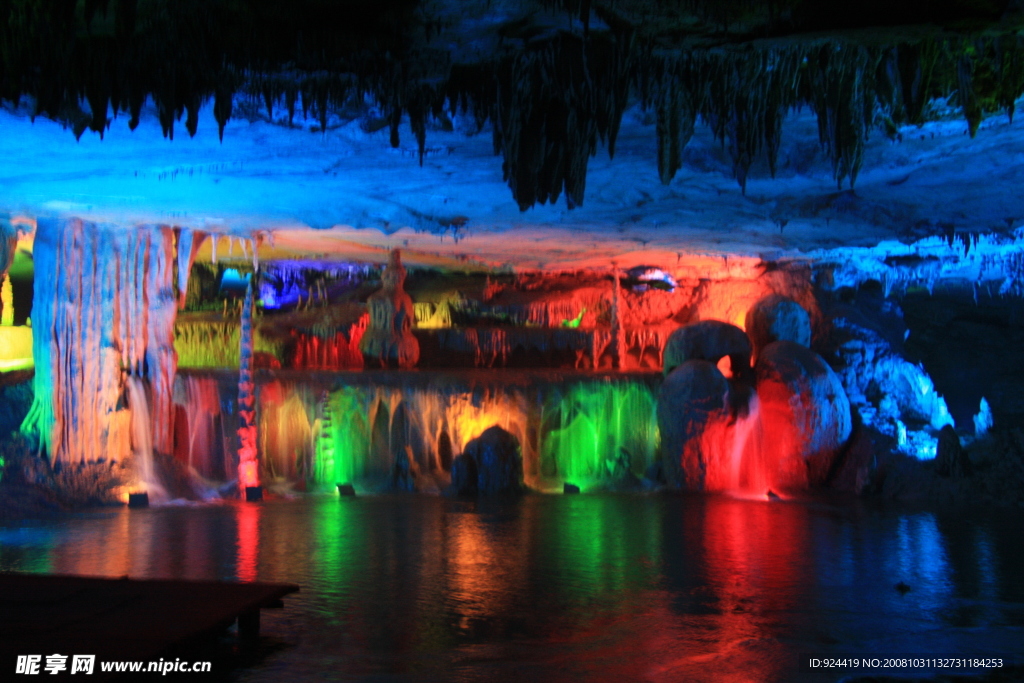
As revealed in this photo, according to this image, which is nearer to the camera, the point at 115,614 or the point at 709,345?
the point at 115,614

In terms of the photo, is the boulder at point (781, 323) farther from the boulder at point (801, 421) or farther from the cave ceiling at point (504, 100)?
the cave ceiling at point (504, 100)

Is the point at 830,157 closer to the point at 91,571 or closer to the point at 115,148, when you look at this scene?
the point at 115,148

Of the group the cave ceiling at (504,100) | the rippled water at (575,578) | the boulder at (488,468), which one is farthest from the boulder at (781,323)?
the boulder at (488,468)

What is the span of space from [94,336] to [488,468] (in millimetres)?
5855

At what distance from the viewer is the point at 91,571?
7.62 m

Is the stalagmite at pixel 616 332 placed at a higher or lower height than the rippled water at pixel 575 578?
higher

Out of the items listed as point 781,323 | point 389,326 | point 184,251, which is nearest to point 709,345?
point 781,323

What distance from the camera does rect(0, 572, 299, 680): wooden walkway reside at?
4590mm

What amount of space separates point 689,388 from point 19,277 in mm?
13688

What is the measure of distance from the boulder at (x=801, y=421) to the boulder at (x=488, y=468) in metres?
4.38

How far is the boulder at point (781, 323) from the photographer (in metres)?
16.4

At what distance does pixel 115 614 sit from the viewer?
518 cm

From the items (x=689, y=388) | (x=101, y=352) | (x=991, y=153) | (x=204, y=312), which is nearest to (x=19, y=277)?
(x=204, y=312)

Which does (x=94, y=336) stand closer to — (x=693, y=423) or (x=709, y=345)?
(x=693, y=423)
